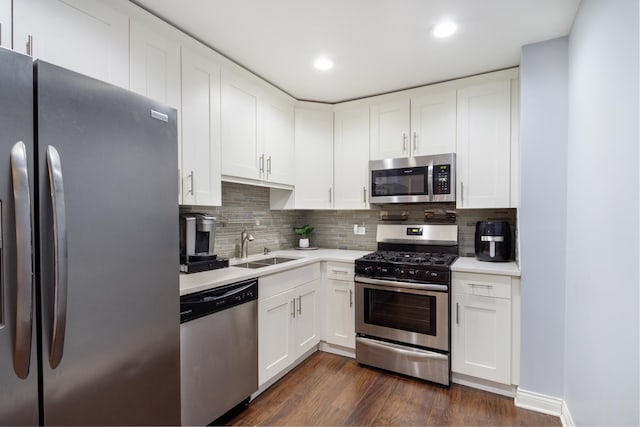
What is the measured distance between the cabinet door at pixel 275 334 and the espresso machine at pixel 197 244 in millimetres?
451

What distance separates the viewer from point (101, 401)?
3.60 feet

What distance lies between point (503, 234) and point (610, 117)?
4.52ft

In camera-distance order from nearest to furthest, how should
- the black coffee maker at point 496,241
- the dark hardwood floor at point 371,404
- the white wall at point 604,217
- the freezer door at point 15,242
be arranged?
the freezer door at point 15,242
the white wall at point 604,217
the dark hardwood floor at point 371,404
the black coffee maker at point 496,241

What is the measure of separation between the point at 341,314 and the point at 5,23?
270 cm

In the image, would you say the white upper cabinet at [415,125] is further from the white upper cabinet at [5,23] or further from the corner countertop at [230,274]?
the white upper cabinet at [5,23]

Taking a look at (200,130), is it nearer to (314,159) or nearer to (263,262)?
(263,262)

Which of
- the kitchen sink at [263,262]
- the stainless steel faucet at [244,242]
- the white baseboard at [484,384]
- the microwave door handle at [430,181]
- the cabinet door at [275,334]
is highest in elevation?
the microwave door handle at [430,181]

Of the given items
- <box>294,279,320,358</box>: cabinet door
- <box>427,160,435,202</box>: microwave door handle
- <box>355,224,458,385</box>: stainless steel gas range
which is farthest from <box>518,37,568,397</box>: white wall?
<box>294,279,320,358</box>: cabinet door

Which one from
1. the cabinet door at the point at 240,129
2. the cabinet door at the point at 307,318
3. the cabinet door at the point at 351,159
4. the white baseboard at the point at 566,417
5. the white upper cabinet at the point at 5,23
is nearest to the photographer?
the white upper cabinet at the point at 5,23

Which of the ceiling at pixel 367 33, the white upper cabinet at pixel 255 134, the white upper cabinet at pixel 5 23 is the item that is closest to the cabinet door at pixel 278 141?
the white upper cabinet at pixel 255 134

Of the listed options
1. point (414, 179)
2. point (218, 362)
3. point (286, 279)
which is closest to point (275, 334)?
point (286, 279)

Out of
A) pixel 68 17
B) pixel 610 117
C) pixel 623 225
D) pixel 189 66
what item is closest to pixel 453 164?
pixel 610 117

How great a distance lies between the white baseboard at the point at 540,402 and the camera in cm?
204

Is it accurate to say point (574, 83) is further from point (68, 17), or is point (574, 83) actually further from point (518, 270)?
point (68, 17)
